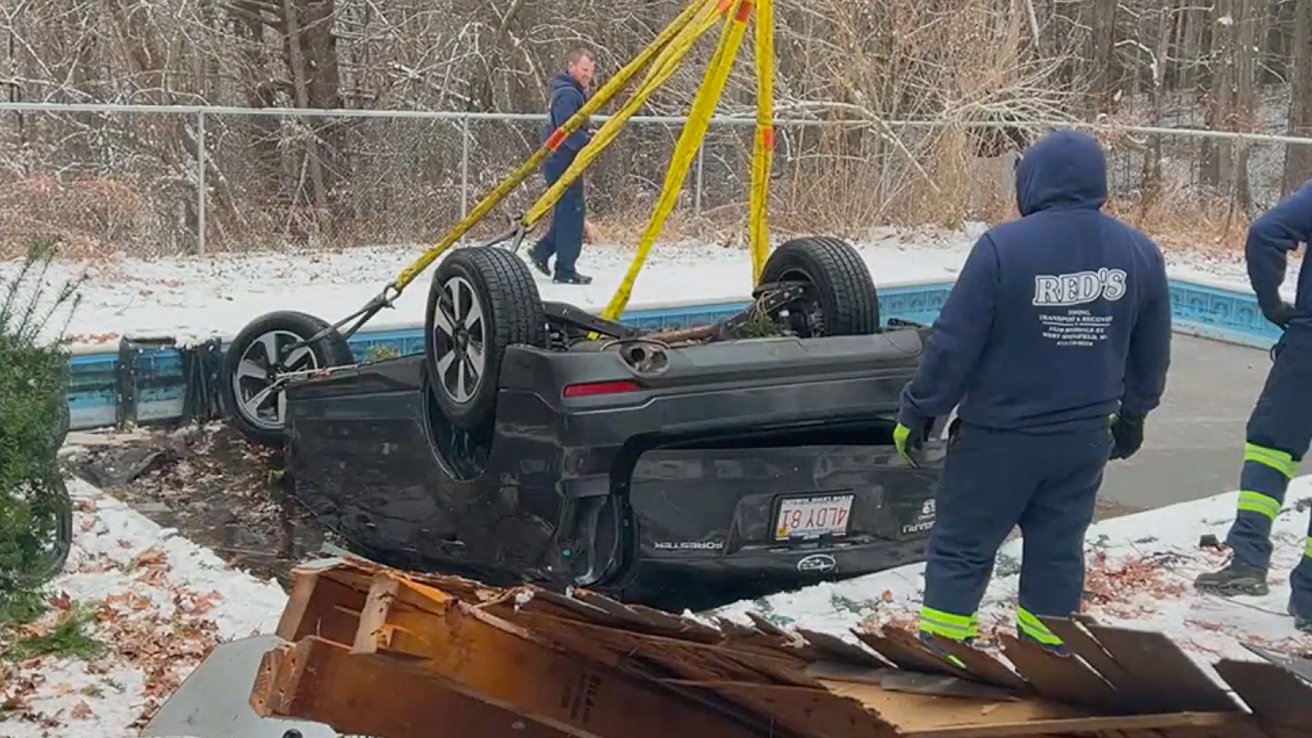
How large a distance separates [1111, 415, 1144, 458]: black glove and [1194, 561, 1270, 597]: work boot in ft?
3.84

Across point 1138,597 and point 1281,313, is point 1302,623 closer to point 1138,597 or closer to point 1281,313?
point 1138,597

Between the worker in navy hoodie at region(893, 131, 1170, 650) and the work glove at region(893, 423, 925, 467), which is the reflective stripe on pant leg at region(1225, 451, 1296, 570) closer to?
the worker in navy hoodie at region(893, 131, 1170, 650)

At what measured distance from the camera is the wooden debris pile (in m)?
2.19

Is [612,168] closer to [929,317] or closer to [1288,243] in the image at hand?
[929,317]

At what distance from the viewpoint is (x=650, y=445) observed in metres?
4.84

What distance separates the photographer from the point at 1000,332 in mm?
4117

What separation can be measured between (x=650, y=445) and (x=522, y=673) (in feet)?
6.92

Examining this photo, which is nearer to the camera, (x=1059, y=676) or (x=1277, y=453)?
(x=1059, y=676)

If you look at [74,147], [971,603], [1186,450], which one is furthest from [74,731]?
[74,147]

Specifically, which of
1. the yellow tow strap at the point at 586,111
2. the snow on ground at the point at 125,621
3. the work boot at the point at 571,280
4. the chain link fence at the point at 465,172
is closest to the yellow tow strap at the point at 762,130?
the yellow tow strap at the point at 586,111

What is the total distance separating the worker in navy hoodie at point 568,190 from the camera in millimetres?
11930

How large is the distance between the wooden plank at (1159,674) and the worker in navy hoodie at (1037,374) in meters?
1.93

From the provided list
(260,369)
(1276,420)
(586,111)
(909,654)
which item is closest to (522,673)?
(909,654)

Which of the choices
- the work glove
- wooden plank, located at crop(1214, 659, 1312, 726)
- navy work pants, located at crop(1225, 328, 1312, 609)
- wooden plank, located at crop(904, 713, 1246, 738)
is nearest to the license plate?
the work glove
